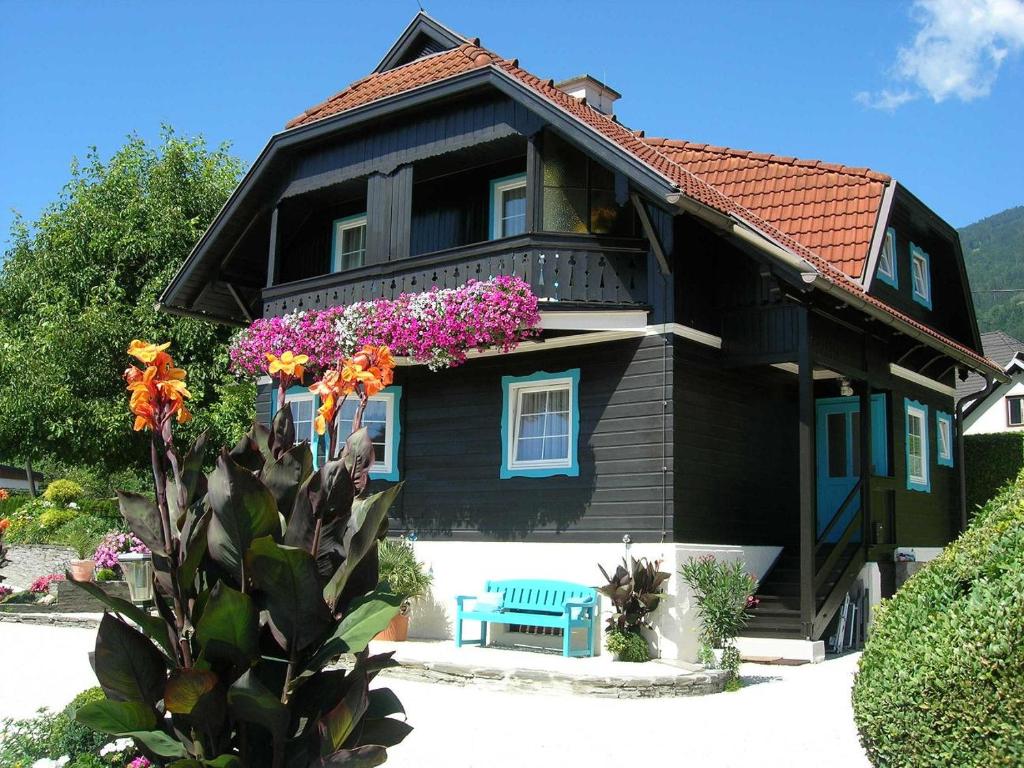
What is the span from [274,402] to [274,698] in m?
12.8

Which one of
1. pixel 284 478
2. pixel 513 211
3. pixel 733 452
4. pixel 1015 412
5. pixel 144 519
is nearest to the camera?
pixel 144 519

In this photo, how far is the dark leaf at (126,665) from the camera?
4016 mm

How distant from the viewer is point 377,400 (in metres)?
15.0

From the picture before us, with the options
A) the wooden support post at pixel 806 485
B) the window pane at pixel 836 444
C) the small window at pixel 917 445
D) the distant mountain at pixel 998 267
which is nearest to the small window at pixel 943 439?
the small window at pixel 917 445

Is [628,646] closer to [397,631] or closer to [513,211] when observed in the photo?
[397,631]

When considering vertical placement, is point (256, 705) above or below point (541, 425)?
below

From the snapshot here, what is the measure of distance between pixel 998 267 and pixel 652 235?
13654 centimetres

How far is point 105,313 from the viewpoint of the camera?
2328cm

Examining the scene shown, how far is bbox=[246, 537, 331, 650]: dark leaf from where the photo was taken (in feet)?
12.7

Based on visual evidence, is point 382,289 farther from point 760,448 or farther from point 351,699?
point 351,699

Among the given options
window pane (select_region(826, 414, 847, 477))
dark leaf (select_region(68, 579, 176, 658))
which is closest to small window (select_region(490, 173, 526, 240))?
window pane (select_region(826, 414, 847, 477))

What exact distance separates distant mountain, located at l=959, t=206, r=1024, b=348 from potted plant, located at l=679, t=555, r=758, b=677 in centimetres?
5354

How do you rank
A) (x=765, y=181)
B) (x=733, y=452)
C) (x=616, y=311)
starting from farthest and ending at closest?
(x=765, y=181)
(x=733, y=452)
(x=616, y=311)

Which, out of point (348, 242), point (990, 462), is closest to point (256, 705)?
point (348, 242)
